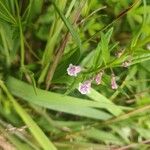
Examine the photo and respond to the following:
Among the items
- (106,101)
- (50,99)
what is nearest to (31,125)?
(50,99)

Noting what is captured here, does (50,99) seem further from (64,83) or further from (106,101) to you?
(106,101)

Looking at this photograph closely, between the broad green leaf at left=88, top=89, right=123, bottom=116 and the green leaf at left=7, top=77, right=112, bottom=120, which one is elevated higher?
the green leaf at left=7, top=77, right=112, bottom=120

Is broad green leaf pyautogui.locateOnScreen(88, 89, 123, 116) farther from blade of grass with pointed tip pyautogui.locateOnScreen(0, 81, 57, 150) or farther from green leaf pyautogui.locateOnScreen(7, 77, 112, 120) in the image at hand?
blade of grass with pointed tip pyautogui.locateOnScreen(0, 81, 57, 150)

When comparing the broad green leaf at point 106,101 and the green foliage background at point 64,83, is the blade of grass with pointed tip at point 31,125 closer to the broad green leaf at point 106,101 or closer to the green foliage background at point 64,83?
the green foliage background at point 64,83

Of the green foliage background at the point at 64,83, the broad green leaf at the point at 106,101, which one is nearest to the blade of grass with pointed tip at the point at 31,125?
the green foliage background at the point at 64,83

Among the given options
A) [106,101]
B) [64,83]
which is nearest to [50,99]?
[64,83]

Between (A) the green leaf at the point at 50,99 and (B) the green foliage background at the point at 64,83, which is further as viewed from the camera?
(A) the green leaf at the point at 50,99

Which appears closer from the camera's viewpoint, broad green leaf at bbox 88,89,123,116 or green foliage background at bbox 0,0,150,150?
green foliage background at bbox 0,0,150,150

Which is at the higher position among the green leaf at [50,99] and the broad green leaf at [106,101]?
the green leaf at [50,99]

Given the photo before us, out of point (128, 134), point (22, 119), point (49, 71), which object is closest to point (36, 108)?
point (22, 119)

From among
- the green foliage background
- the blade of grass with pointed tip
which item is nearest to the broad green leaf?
the green foliage background

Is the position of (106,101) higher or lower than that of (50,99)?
lower
